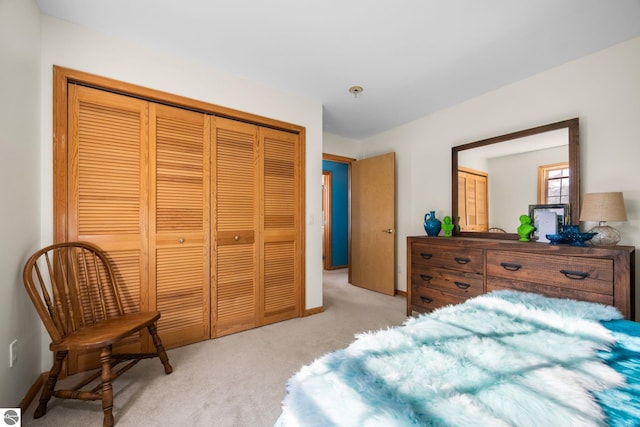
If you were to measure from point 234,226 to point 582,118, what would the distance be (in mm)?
3180

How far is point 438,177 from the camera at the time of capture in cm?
330

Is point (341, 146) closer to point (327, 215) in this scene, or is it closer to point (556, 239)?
point (327, 215)

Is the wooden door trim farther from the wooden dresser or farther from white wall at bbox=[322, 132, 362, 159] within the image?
the wooden dresser

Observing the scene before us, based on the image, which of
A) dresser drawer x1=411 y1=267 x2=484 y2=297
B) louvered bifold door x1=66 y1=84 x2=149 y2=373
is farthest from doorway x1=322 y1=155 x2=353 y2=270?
louvered bifold door x1=66 y1=84 x2=149 y2=373

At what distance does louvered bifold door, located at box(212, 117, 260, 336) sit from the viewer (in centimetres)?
241

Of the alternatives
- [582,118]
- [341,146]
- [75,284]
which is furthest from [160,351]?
[582,118]

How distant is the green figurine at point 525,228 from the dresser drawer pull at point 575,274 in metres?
0.55

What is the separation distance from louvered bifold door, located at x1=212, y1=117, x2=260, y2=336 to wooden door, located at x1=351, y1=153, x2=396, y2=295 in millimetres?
2019

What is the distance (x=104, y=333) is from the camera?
150 centimetres

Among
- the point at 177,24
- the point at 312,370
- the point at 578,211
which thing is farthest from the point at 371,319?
the point at 177,24

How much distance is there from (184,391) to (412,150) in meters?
3.55

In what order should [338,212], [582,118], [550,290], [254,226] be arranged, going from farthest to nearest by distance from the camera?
[338,212] → [254,226] → [582,118] → [550,290]

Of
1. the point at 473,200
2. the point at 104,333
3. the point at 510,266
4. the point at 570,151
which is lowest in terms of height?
the point at 104,333

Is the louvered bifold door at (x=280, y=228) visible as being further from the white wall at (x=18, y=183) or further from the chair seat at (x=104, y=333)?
the white wall at (x=18, y=183)
